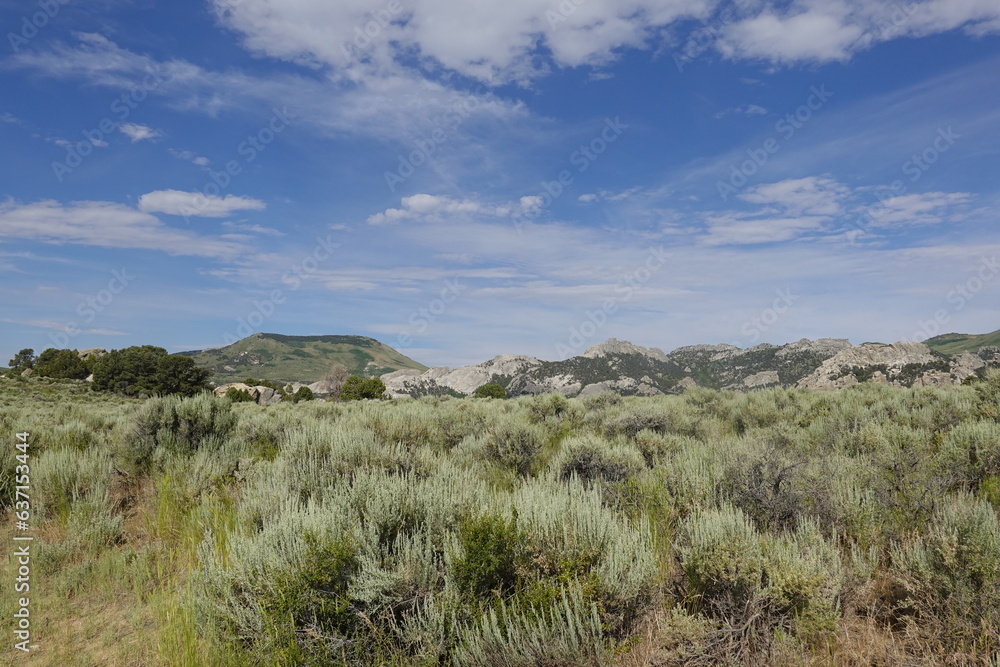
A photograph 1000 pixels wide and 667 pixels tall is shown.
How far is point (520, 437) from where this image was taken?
28.2ft

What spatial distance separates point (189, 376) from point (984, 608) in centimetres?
7419

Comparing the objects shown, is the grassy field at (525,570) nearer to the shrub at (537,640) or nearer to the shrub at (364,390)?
the shrub at (537,640)

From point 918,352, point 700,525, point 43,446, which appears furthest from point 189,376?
point 918,352

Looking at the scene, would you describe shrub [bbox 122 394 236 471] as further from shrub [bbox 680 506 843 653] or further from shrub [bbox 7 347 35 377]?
shrub [bbox 7 347 35 377]

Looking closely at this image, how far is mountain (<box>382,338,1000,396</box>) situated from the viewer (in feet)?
157

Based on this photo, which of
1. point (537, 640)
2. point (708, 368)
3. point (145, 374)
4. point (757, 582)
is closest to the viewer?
point (537, 640)

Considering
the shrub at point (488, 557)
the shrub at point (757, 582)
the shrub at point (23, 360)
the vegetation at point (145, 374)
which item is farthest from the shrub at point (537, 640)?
the shrub at point (23, 360)

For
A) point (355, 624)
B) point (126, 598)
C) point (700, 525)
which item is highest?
point (700, 525)

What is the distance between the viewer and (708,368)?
93.8 metres

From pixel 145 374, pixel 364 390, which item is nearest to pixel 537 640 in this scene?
pixel 364 390

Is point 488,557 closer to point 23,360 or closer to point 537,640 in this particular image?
point 537,640

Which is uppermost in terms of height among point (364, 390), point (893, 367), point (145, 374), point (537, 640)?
point (145, 374)

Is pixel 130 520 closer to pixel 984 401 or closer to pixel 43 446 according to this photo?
pixel 43 446

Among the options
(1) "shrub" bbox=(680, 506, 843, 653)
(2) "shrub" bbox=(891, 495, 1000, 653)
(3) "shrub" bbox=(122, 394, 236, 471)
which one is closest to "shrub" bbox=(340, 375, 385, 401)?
(3) "shrub" bbox=(122, 394, 236, 471)
